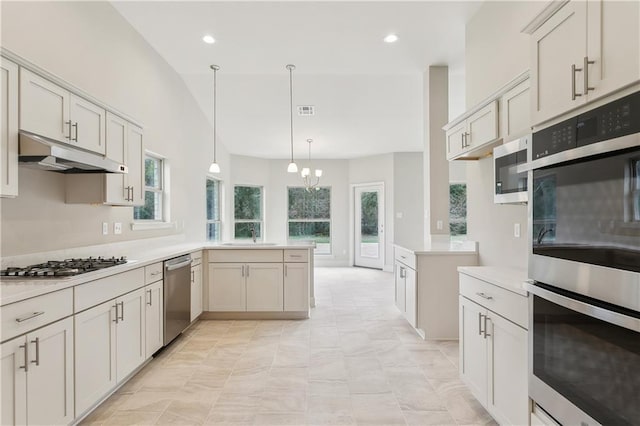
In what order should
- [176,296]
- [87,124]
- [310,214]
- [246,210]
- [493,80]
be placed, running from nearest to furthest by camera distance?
[87,124] → [493,80] → [176,296] → [246,210] → [310,214]

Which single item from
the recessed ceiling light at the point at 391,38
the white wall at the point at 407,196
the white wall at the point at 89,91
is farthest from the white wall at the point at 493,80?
the white wall at the point at 407,196

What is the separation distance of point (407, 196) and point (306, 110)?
10.6ft

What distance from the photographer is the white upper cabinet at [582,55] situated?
1.16m

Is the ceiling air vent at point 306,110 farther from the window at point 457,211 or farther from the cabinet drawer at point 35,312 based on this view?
the cabinet drawer at point 35,312

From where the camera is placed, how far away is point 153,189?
4.29 meters

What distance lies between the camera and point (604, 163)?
1177 mm

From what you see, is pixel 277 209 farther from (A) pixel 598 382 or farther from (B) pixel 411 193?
(A) pixel 598 382

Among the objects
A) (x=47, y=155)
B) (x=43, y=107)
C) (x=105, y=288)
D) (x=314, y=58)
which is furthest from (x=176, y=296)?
(x=314, y=58)

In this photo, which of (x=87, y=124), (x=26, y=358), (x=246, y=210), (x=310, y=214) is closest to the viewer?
(x=26, y=358)

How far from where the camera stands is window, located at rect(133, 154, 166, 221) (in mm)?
4156

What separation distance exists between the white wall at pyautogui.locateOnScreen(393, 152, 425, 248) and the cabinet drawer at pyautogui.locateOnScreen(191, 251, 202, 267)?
16.1 ft

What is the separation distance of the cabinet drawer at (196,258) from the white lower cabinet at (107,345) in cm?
113

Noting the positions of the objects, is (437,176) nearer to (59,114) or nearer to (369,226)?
(59,114)

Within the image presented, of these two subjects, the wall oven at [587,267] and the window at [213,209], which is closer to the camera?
the wall oven at [587,267]
